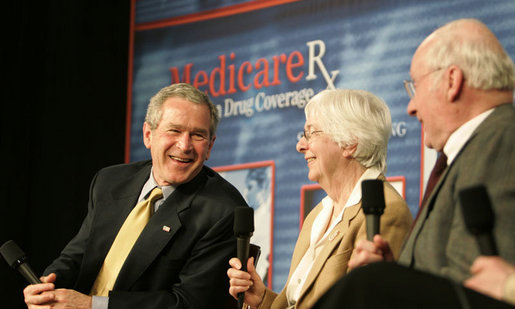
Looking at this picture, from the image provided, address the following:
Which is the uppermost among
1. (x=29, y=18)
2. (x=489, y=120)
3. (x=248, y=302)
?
(x=29, y=18)

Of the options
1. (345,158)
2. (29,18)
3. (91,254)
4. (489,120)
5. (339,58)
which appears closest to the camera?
(489,120)

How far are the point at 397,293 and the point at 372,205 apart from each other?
65 centimetres

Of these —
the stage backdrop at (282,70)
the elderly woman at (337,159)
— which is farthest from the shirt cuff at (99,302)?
the stage backdrop at (282,70)

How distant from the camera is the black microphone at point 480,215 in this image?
1.61 m

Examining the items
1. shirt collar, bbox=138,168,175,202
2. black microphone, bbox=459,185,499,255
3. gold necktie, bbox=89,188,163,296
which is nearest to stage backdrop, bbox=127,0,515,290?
shirt collar, bbox=138,168,175,202

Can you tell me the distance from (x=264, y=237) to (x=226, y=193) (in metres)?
1.12

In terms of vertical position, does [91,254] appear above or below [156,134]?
below

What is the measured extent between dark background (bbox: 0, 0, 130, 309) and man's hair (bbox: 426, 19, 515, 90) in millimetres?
3716

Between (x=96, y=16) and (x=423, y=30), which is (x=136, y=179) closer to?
(x=423, y=30)

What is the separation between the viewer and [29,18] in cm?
514

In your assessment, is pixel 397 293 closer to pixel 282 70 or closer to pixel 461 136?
pixel 461 136

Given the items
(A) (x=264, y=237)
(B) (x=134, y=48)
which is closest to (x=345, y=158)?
(A) (x=264, y=237)

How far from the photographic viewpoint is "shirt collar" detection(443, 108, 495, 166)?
6.76 feet

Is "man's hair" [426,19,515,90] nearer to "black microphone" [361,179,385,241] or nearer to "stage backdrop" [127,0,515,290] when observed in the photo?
"black microphone" [361,179,385,241]
